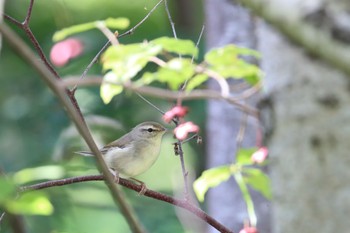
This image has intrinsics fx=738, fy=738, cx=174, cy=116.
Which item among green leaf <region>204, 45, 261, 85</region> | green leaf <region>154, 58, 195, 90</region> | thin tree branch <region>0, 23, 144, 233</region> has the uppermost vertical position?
green leaf <region>204, 45, 261, 85</region>

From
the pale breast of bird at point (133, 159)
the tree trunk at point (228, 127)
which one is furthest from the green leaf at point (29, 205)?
the tree trunk at point (228, 127)

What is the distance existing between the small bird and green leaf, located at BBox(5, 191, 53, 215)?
8.49ft

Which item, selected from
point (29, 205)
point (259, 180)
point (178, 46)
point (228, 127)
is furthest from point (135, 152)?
point (29, 205)

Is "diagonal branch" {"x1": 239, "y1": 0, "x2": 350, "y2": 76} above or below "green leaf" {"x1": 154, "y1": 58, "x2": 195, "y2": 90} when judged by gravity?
below

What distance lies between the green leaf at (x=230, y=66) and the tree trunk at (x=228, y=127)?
3.04m

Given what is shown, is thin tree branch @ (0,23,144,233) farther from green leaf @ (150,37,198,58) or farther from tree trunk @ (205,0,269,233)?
tree trunk @ (205,0,269,233)

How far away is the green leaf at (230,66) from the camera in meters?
1.47

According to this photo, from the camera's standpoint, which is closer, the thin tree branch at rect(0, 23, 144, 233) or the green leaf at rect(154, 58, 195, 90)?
the thin tree branch at rect(0, 23, 144, 233)

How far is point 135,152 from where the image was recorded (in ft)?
13.1

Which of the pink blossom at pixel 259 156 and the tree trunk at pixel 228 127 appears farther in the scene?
the tree trunk at pixel 228 127

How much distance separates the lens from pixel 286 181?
114 cm

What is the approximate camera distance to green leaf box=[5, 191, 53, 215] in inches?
47.1

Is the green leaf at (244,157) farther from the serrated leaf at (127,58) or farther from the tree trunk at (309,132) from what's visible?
the tree trunk at (309,132)

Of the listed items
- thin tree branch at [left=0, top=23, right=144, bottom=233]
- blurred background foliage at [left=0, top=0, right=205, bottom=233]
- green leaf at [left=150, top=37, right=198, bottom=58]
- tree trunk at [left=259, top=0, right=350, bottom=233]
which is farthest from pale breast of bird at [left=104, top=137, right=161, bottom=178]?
tree trunk at [left=259, top=0, right=350, bottom=233]
